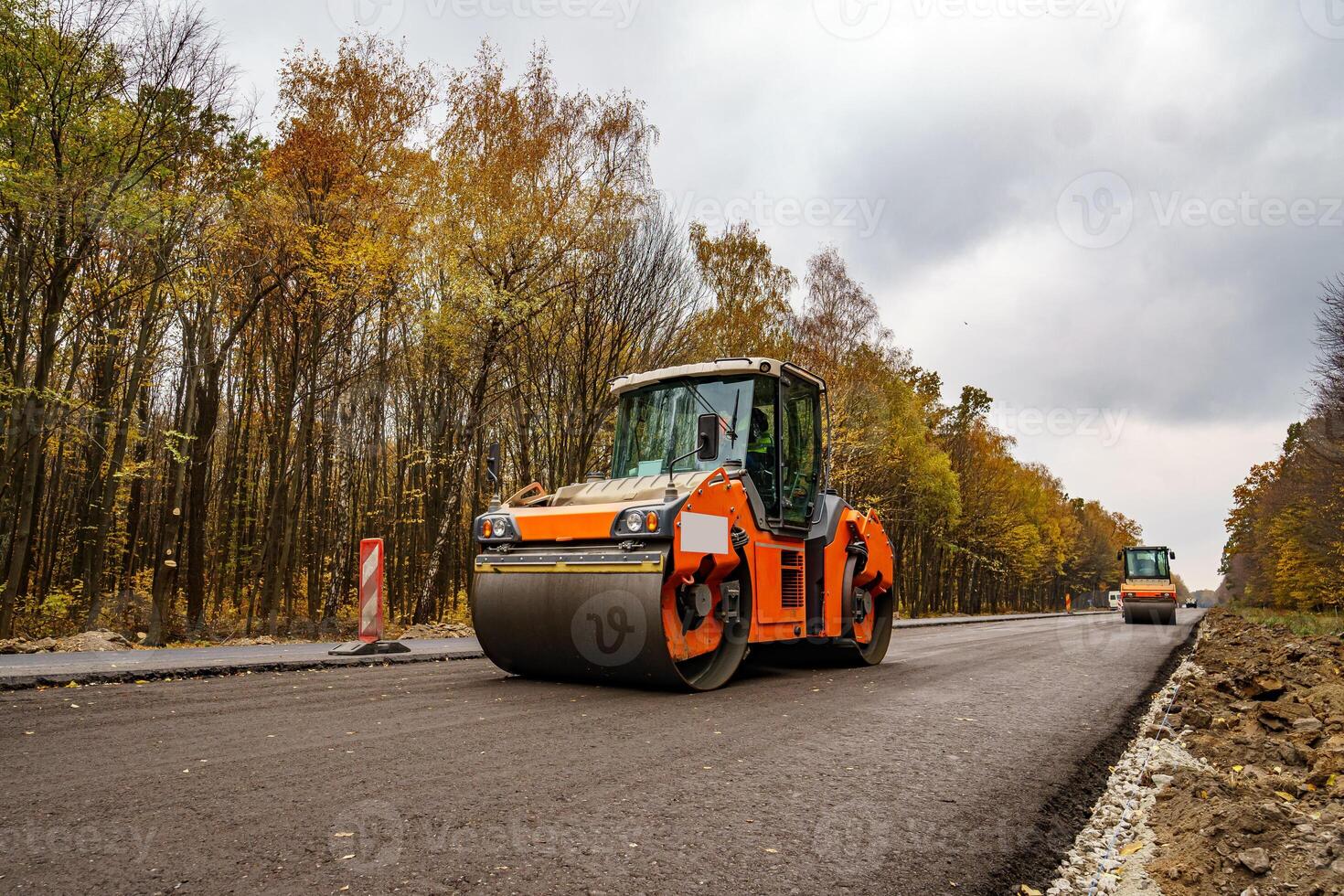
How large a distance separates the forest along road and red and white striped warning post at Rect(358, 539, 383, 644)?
11.0ft

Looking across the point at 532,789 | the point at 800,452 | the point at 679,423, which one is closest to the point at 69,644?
the point at 679,423

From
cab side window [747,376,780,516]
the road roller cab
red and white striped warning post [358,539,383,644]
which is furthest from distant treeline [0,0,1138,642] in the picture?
the road roller cab

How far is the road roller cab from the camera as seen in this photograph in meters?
31.1

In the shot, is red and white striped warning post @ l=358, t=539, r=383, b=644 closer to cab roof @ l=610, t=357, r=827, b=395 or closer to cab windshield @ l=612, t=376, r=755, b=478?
cab windshield @ l=612, t=376, r=755, b=478

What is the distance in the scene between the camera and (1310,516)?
32.3 meters

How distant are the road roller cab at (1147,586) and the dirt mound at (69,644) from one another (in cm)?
3096

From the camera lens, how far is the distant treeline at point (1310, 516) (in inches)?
1053

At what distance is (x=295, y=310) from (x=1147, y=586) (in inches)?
1211

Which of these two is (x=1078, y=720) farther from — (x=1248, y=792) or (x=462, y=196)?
(x=462, y=196)

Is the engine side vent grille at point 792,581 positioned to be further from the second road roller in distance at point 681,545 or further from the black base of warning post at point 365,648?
the black base of warning post at point 365,648

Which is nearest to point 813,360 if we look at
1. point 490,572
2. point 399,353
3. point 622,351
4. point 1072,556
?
point 622,351

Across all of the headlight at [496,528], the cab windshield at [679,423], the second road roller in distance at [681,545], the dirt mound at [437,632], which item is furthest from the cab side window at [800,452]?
the dirt mound at [437,632]

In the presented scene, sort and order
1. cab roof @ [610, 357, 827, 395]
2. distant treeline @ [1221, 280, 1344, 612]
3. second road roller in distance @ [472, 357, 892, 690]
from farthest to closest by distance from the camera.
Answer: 1. distant treeline @ [1221, 280, 1344, 612]
2. cab roof @ [610, 357, 827, 395]
3. second road roller in distance @ [472, 357, 892, 690]

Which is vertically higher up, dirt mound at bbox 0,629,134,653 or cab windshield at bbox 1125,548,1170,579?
cab windshield at bbox 1125,548,1170,579
